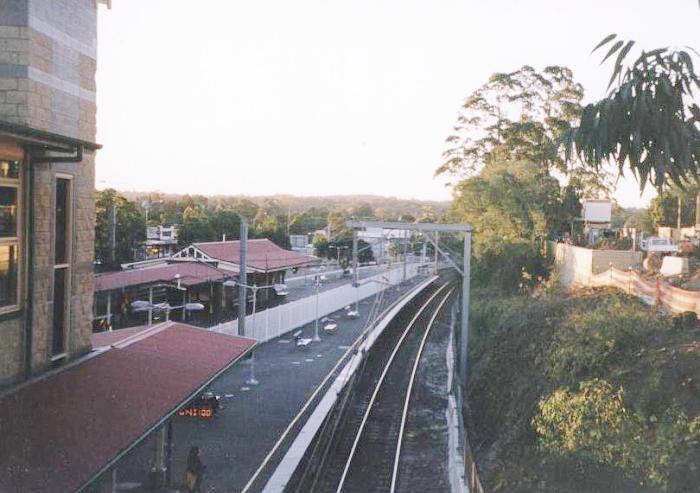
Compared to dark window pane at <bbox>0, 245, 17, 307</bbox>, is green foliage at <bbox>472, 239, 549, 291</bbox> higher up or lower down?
lower down

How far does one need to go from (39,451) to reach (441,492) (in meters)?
8.84

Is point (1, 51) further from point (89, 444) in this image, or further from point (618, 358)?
point (618, 358)

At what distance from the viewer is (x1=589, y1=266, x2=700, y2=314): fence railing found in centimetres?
1368

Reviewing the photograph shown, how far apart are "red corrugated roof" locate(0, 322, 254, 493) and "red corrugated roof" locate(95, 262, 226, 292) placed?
49.6 ft

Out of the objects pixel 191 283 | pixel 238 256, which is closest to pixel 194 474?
pixel 191 283

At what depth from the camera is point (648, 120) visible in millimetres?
8383

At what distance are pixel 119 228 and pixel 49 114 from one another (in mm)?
33657

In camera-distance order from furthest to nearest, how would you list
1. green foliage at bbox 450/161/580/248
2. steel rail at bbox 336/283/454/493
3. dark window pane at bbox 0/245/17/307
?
green foliage at bbox 450/161/580/248
steel rail at bbox 336/283/454/493
dark window pane at bbox 0/245/17/307

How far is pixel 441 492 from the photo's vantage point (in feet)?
42.8

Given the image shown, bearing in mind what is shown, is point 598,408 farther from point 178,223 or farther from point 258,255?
point 178,223

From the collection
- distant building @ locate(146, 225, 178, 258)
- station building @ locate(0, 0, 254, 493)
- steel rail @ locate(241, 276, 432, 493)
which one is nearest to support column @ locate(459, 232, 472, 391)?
steel rail @ locate(241, 276, 432, 493)

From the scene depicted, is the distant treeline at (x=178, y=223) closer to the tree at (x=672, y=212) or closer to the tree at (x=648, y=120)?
the tree at (x=672, y=212)

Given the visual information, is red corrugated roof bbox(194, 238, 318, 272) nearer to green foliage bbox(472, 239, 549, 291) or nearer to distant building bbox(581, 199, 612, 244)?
green foliage bbox(472, 239, 549, 291)

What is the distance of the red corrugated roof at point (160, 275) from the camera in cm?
2570
